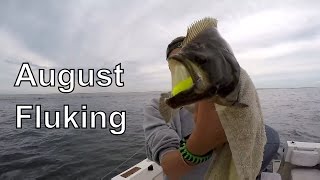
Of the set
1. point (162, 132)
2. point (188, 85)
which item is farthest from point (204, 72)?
point (162, 132)

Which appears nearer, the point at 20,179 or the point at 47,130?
the point at 20,179

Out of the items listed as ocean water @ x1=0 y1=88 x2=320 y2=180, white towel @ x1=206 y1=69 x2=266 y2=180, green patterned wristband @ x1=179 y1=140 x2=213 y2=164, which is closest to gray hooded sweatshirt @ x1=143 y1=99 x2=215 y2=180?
green patterned wristband @ x1=179 y1=140 x2=213 y2=164

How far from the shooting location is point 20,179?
1045 cm

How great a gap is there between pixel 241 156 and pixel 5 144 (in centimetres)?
1984

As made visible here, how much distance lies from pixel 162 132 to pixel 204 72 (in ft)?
2.66

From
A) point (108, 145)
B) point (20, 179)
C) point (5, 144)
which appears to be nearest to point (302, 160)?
point (20, 179)

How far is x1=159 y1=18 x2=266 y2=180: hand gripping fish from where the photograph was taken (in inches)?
39.3

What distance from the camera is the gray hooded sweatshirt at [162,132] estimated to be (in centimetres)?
160

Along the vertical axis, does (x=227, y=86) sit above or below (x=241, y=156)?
above

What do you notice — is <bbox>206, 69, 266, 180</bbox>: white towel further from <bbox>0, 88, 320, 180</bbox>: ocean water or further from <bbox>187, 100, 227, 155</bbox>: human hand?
<bbox>0, 88, 320, 180</bbox>: ocean water

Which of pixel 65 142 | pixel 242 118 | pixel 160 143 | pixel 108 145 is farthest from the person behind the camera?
pixel 65 142

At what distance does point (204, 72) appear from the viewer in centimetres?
99

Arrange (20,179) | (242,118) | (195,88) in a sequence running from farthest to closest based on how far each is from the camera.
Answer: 1. (20,179)
2. (242,118)
3. (195,88)

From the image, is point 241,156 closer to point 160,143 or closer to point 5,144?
point 160,143
